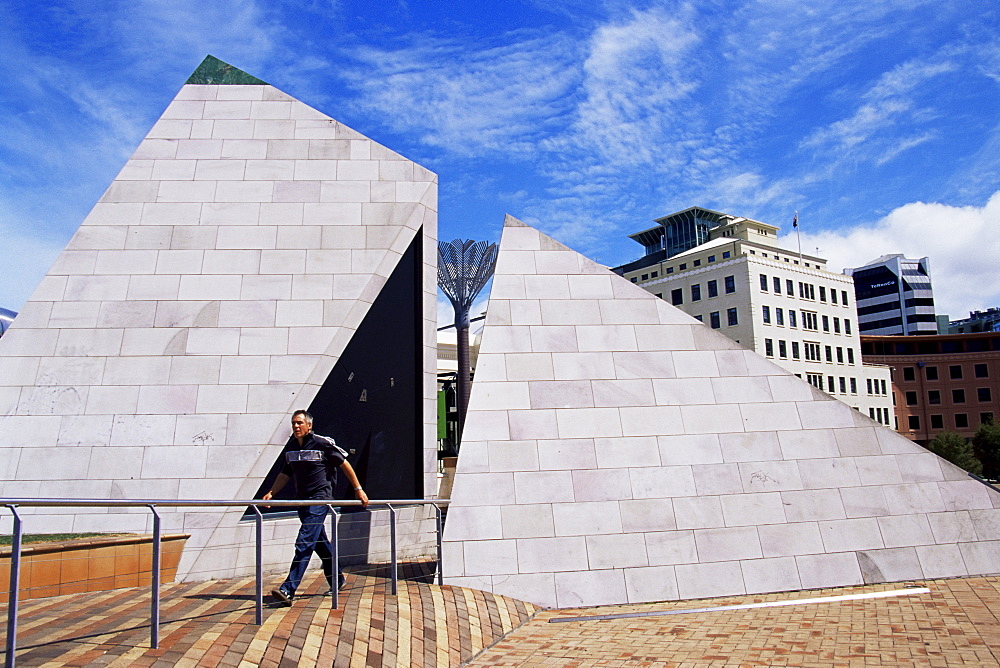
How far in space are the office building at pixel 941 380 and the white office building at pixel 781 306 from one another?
6.77 m

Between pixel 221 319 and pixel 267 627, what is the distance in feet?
20.7

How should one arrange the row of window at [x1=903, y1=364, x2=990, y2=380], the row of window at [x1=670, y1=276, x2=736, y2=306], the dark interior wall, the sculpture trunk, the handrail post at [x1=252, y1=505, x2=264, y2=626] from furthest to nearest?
the row of window at [x1=903, y1=364, x2=990, y2=380], the row of window at [x1=670, y1=276, x2=736, y2=306], the sculpture trunk, the dark interior wall, the handrail post at [x1=252, y1=505, x2=264, y2=626]

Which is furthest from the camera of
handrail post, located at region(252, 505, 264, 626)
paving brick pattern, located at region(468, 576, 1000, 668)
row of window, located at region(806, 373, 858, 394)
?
row of window, located at region(806, 373, 858, 394)

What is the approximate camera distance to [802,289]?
6131 centimetres

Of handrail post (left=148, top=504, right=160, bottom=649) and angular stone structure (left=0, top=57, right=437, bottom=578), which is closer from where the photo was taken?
handrail post (left=148, top=504, right=160, bottom=649)

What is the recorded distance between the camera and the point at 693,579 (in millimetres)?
8727

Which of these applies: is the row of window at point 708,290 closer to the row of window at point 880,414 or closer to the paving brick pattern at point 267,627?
the row of window at point 880,414

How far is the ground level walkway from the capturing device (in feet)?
16.5

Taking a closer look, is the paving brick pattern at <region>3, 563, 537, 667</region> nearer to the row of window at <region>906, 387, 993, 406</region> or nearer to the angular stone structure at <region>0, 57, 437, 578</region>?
the angular stone structure at <region>0, 57, 437, 578</region>

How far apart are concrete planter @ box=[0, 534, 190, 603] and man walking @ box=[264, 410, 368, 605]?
6.30 feet

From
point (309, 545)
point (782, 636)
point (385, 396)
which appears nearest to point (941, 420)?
point (385, 396)

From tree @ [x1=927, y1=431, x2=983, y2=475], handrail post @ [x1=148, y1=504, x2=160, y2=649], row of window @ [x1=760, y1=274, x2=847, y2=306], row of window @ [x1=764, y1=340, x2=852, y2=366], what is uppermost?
row of window @ [x1=760, y1=274, x2=847, y2=306]

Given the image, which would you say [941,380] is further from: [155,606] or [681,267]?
[155,606]

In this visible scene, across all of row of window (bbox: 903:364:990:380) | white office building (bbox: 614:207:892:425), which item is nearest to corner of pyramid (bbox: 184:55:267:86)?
white office building (bbox: 614:207:892:425)
